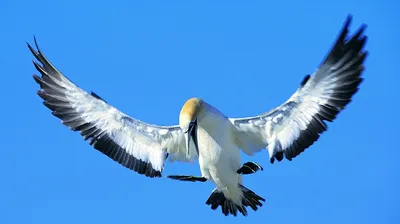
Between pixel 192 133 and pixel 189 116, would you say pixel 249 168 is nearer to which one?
pixel 192 133

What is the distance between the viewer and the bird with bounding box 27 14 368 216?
1730cm

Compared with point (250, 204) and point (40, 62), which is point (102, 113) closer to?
point (40, 62)

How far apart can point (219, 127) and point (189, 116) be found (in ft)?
2.54

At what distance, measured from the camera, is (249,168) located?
17562 millimetres

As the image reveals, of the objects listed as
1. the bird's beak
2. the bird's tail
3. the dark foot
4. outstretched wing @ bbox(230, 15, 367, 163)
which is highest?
outstretched wing @ bbox(230, 15, 367, 163)

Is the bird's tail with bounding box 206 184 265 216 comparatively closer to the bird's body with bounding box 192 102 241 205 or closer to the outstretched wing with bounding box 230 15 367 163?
the bird's body with bounding box 192 102 241 205

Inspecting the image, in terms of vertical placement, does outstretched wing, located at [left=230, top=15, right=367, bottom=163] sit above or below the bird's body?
above

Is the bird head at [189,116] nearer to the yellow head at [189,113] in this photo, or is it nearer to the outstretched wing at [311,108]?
the yellow head at [189,113]

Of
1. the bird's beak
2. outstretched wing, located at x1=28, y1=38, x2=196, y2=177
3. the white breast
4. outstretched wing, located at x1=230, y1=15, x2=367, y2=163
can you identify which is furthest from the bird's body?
outstretched wing, located at x1=28, y1=38, x2=196, y2=177

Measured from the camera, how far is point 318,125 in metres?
17.5

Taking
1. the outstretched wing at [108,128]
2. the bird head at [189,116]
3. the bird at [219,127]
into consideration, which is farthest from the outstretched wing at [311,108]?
the outstretched wing at [108,128]

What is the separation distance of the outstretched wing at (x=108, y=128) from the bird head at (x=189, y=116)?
1.43 meters

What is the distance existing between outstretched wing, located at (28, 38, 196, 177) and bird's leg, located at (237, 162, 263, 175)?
4.58 feet

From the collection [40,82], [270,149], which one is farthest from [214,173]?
[40,82]
